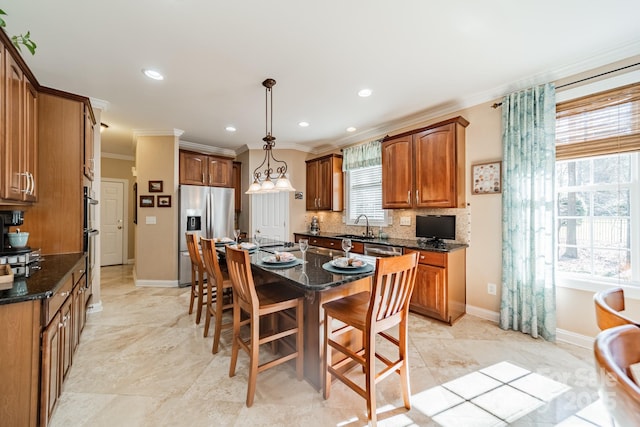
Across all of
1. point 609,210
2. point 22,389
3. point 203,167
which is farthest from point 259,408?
point 203,167

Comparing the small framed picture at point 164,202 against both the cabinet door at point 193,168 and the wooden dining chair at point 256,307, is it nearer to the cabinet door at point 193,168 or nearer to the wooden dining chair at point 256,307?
the cabinet door at point 193,168

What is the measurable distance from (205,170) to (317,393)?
4.21 metres

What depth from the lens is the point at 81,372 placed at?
204cm

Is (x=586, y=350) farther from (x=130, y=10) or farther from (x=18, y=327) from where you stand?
(x=130, y=10)

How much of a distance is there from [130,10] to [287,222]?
150 inches

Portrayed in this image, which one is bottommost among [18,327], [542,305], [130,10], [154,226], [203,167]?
[542,305]

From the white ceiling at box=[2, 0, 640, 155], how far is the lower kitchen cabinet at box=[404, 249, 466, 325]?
1.89m

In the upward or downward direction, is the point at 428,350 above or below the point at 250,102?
below

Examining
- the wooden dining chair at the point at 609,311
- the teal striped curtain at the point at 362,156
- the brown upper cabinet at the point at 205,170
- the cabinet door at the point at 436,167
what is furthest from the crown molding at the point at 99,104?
the wooden dining chair at the point at 609,311

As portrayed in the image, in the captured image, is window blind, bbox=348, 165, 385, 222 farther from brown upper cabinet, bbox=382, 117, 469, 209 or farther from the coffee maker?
the coffee maker

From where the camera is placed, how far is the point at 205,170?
15.9 feet

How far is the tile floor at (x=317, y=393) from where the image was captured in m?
1.60

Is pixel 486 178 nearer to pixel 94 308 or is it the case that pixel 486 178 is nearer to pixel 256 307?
pixel 256 307

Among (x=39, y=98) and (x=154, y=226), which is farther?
(x=154, y=226)
